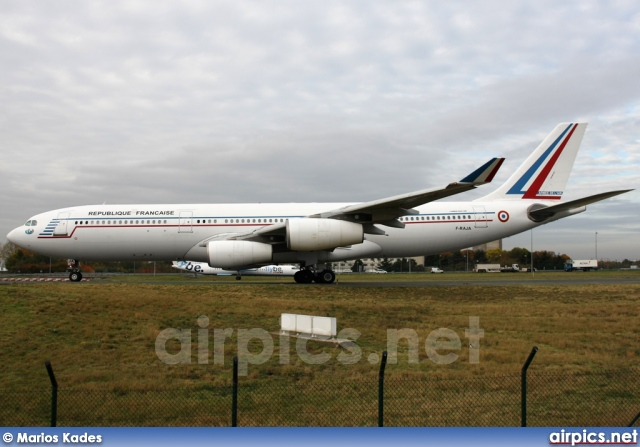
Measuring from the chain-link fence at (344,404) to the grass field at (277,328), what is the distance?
521 millimetres

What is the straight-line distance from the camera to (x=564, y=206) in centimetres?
2317

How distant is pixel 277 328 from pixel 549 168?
56.1 ft

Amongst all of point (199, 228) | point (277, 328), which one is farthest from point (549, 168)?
point (277, 328)

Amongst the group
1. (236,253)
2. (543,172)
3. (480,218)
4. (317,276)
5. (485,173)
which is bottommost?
(317,276)

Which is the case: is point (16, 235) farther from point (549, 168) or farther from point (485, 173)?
point (549, 168)

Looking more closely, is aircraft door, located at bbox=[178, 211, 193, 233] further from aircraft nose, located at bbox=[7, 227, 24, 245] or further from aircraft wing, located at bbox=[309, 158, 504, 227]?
aircraft nose, located at bbox=[7, 227, 24, 245]

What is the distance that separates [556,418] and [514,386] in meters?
1.32

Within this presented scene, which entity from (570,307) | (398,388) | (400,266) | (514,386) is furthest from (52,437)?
(400,266)

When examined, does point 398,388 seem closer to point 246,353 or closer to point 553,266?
point 246,353

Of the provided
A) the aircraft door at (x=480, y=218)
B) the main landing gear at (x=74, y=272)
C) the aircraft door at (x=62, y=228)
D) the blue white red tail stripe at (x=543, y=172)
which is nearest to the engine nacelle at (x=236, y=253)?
the aircraft door at (x=62, y=228)

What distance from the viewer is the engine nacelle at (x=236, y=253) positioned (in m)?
20.6

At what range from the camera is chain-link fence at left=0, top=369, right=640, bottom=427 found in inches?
282

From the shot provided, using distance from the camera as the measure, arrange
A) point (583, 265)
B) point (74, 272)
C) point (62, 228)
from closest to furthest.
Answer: point (62, 228), point (74, 272), point (583, 265)

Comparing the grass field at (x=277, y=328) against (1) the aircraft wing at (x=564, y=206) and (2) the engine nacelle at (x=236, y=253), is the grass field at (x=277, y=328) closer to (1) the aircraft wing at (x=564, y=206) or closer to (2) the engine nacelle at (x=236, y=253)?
(2) the engine nacelle at (x=236, y=253)
